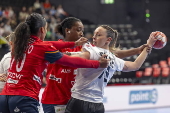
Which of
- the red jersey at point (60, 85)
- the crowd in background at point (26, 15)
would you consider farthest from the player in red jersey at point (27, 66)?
the crowd in background at point (26, 15)

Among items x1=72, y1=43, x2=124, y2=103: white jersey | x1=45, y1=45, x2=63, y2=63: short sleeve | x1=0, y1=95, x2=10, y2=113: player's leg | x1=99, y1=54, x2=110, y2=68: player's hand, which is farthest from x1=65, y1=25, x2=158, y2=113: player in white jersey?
x1=0, y1=95, x2=10, y2=113: player's leg

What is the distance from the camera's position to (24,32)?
10.0 ft

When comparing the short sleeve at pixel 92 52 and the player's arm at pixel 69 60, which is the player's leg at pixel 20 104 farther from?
the short sleeve at pixel 92 52

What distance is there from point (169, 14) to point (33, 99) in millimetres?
16798

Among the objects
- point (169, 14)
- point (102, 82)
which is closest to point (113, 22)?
point (169, 14)

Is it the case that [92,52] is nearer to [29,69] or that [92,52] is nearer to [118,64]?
[118,64]

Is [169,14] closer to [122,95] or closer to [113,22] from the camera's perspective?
[113,22]

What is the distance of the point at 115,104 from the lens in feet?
30.1

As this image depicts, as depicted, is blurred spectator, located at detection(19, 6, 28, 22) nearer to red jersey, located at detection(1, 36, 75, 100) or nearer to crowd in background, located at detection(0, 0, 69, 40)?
crowd in background, located at detection(0, 0, 69, 40)

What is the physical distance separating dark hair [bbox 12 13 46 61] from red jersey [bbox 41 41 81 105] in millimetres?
805

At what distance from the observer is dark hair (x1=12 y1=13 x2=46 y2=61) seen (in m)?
3.01

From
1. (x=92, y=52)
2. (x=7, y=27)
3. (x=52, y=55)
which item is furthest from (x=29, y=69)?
(x=7, y=27)

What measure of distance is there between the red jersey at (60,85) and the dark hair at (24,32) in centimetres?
80

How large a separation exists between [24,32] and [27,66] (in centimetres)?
32
